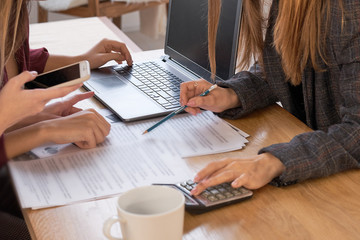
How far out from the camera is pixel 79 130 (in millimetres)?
987

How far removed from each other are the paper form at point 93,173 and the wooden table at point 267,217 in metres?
0.03

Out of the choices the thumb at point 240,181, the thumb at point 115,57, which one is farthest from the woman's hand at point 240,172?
the thumb at point 115,57

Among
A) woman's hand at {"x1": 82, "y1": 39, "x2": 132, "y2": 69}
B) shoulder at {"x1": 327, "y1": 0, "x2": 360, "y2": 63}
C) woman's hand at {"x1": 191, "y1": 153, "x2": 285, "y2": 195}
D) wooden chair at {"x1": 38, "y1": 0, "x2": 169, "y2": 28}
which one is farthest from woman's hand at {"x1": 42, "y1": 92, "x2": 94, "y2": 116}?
wooden chair at {"x1": 38, "y1": 0, "x2": 169, "y2": 28}

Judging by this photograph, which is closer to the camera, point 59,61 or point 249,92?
point 249,92

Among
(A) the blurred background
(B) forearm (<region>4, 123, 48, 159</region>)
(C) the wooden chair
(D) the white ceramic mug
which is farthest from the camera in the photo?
(A) the blurred background

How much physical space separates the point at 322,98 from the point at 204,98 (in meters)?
0.26

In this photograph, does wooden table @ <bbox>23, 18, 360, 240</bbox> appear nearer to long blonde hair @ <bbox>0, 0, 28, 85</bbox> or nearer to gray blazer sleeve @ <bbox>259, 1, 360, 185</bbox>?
gray blazer sleeve @ <bbox>259, 1, 360, 185</bbox>

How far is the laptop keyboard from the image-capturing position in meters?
1.20

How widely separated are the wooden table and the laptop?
357mm

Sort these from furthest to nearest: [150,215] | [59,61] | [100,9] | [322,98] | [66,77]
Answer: [100,9], [59,61], [322,98], [66,77], [150,215]

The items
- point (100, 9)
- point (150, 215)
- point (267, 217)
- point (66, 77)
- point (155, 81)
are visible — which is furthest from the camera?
point (100, 9)

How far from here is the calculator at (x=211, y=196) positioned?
2.59 ft

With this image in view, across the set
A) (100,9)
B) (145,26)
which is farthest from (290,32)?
(145,26)

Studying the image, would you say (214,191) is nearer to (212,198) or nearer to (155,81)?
(212,198)
